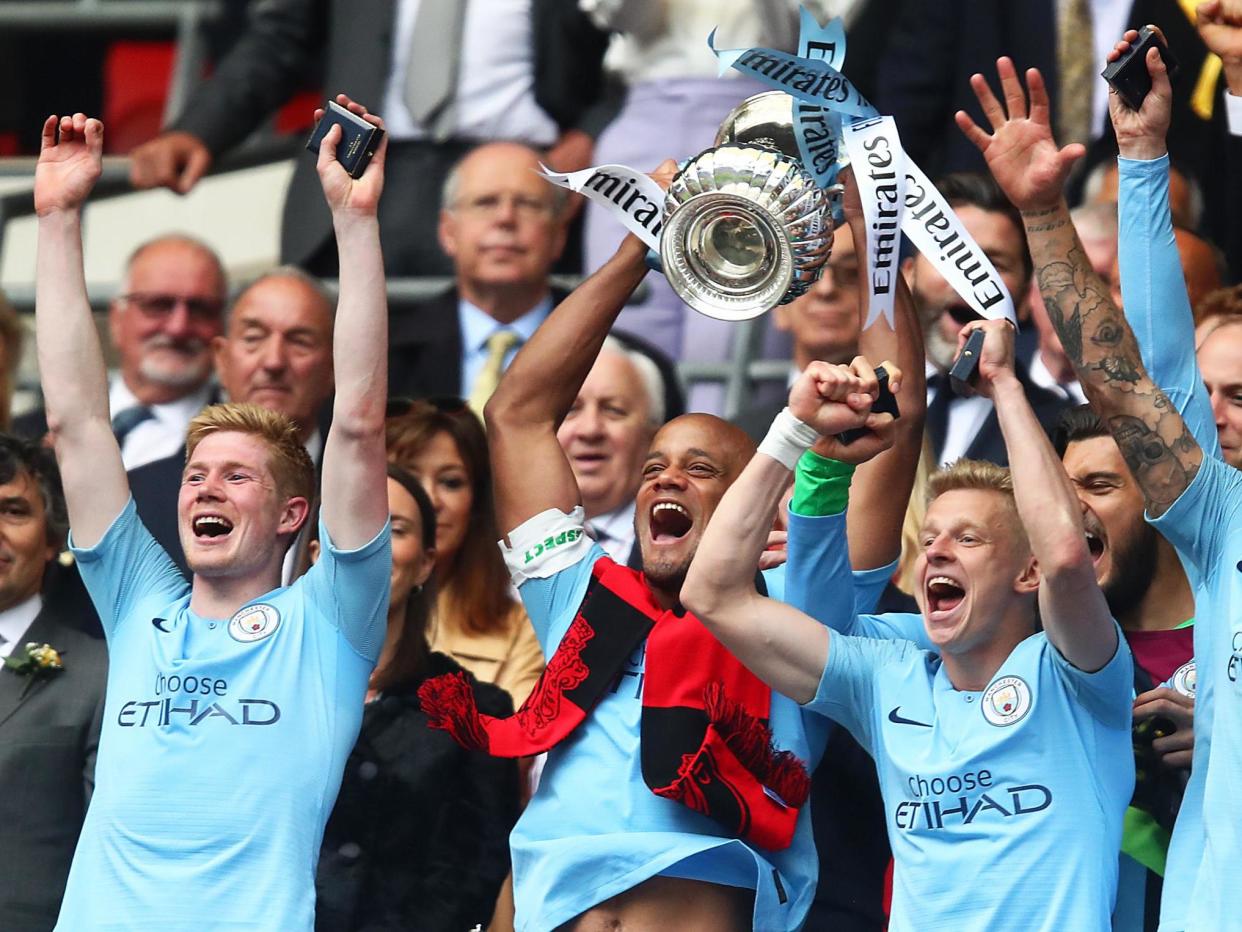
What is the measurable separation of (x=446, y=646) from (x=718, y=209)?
1.59 m

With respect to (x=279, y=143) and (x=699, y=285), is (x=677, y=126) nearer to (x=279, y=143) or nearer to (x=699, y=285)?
(x=279, y=143)

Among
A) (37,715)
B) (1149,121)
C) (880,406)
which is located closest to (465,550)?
(37,715)

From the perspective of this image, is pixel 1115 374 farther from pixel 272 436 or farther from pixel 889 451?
pixel 272 436

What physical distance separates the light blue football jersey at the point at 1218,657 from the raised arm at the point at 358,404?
5.20 ft

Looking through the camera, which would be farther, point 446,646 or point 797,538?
point 446,646

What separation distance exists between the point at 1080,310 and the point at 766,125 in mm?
795

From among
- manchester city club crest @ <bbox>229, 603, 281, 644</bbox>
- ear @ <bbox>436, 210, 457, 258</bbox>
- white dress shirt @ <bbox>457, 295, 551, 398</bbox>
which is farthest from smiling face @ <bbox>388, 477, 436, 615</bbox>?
ear @ <bbox>436, 210, 457, 258</bbox>

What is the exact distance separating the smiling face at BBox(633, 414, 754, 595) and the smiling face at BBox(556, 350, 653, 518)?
44.6 inches

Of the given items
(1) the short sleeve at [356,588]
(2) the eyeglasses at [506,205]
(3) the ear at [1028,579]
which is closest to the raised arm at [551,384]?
(1) the short sleeve at [356,588]

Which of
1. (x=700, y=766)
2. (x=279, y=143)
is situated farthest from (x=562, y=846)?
(x=279, y=143)

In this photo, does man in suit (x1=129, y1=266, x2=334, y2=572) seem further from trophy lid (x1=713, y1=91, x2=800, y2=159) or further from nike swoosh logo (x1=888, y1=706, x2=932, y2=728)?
nike swoosh logo (x1=888, y1=706, x2=932, y2=728)

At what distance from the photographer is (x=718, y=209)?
16.7ft

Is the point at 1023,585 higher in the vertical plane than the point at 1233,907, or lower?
higher

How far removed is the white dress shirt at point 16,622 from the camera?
19.0 feet
